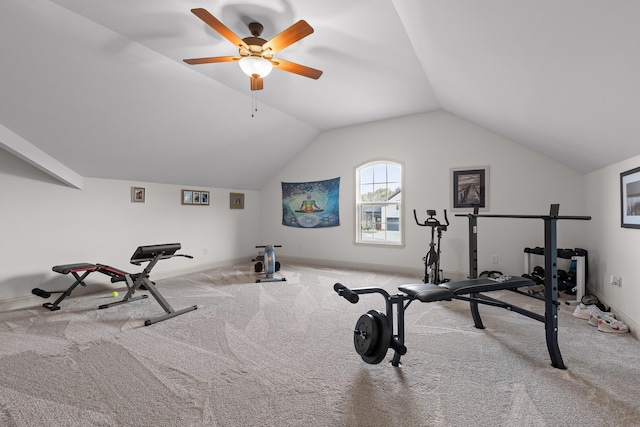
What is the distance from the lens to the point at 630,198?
2.86 metres

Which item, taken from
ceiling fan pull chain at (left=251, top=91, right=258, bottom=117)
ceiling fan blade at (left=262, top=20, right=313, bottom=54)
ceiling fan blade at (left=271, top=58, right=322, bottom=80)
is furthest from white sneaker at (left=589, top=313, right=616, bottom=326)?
ceiling fan pull chain at (left=251, top=91, right=258, bottom=117)

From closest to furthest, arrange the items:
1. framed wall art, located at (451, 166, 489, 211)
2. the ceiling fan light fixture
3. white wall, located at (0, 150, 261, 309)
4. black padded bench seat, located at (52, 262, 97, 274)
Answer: the ceiling fan light fixture < black padded bench seat, located at (52, 262, 97, 274) < white wall, located at (0, 150, 261, 309) < framed wall art, located at (451, 166, 489, 211)

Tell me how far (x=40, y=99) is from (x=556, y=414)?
502 centimetres

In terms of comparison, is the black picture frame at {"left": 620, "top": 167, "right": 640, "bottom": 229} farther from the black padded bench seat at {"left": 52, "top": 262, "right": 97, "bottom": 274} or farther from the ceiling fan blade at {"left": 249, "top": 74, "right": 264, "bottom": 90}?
the black padded bench seat at {"left": 52, "top": 262, "right": 97, "bottom": 274}

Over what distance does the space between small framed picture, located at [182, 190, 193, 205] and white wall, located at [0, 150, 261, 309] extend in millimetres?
93

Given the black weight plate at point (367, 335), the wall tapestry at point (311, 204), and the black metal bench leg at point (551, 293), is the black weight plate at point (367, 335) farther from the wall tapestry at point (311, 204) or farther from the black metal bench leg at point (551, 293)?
the wall tapestry at point (311, 204)

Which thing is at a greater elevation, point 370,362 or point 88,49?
point 88,49

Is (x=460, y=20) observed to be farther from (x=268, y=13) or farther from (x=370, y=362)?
(x=370, y=362)

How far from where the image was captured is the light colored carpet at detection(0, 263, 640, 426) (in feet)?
5.78

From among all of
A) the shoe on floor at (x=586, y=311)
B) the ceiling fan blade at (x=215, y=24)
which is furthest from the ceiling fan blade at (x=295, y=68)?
the shoe on floor at (x=586, y=311)

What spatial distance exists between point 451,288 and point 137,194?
4894 millimetres

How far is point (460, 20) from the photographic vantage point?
2184 mm

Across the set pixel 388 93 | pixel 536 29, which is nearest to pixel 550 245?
pixel 536 29

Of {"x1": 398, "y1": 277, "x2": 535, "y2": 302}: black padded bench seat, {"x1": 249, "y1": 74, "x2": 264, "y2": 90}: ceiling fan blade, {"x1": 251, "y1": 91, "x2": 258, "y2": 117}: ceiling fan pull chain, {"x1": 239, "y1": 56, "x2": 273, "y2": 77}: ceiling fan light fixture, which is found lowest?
{"x1": 398, "y1": 277, "x2": 535, "y2": 302}: black padded bench seat
